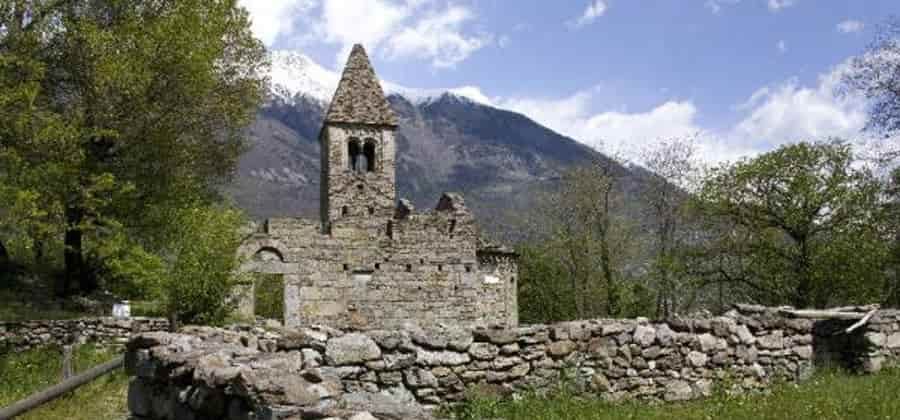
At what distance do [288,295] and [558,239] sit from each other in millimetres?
22967

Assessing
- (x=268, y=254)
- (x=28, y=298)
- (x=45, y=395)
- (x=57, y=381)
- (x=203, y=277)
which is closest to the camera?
(x=45, y=395)

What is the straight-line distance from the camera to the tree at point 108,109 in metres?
21.9

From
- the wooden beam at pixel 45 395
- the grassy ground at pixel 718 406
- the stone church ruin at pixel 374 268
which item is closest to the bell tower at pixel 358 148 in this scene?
the stone church ruin at pixel 374 268

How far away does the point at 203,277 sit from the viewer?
1717 centimetres

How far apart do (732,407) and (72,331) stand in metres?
15.3

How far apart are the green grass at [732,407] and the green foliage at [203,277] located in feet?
29.7

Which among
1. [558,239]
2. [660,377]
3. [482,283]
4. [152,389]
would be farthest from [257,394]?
[558,239]

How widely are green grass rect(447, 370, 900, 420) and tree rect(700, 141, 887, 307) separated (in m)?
21.7

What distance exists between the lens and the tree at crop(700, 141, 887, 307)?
29.9 m

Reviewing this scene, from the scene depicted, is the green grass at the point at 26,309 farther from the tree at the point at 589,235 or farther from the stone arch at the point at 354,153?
the tree at the point at 589,235

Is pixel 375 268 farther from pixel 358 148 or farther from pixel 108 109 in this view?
pixel 358 148

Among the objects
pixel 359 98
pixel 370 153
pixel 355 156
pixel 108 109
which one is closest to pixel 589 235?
pixel 370 153

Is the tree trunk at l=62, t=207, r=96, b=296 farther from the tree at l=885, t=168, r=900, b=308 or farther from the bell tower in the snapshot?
the tree at l=885, t=168, r=900, b=308

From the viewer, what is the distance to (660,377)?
409 inches
